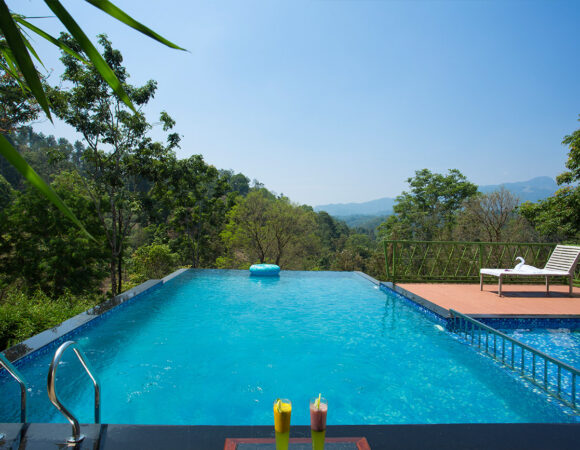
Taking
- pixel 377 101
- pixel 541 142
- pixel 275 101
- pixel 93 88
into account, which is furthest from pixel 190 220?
pixel 541 142

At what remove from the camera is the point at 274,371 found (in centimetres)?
387

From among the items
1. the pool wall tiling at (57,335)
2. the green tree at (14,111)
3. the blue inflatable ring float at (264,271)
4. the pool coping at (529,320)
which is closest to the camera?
the pool wall tiling at (57,335)

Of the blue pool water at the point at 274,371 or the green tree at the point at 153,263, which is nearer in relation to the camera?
the blue pool water at the point at 274,371

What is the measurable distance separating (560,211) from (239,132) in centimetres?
1382

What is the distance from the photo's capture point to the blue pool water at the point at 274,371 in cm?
304

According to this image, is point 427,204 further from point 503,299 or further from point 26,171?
point 26,171

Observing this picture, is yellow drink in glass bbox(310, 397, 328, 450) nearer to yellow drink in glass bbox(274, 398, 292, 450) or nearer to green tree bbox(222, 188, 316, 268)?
yellow drink in glass bbox(274, 398, 292, 450)

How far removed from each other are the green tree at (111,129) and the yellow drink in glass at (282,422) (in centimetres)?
864

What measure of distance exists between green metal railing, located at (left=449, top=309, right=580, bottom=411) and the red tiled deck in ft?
1.00

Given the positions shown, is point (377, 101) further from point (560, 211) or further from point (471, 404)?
point (471, 404)

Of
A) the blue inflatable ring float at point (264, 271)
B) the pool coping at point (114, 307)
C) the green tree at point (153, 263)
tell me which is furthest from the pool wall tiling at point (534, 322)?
the green tree at point (153, 263)

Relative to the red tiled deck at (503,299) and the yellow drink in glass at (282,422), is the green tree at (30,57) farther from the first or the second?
the red tiled deck at (503,299)

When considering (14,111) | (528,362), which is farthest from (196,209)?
(528,362)

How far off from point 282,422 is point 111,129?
10.3m
